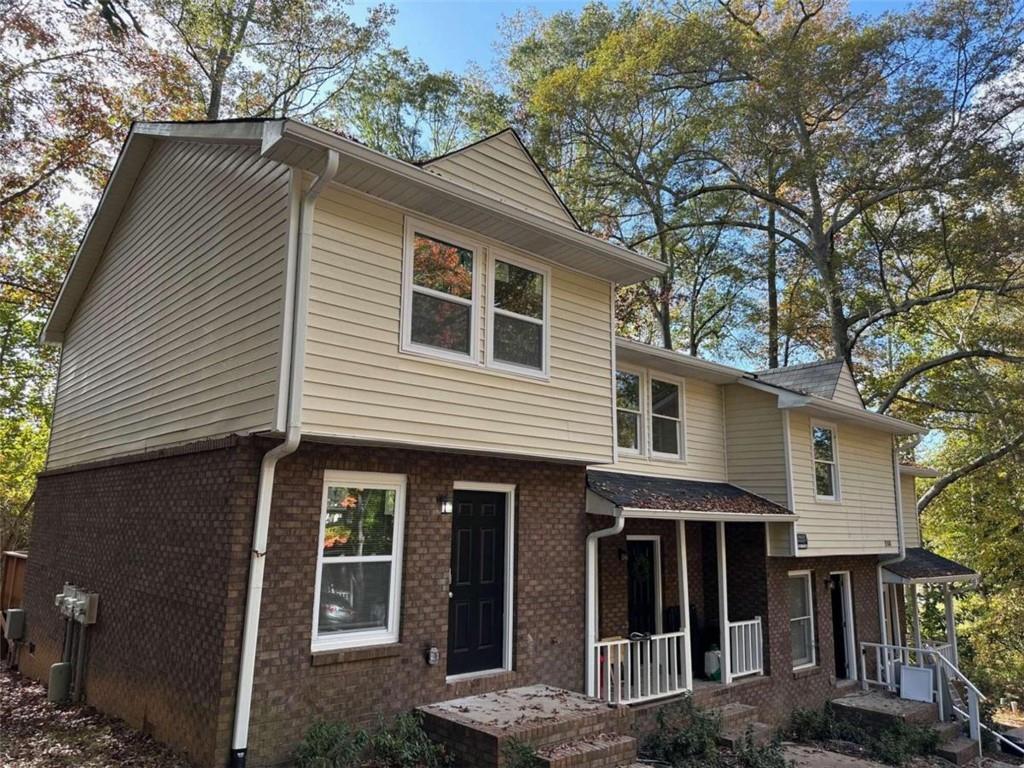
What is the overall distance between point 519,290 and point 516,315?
1.15ft

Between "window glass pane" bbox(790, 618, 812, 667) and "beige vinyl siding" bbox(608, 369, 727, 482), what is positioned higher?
"beige vinyl siding" bbox(608, 369, 727, 482)

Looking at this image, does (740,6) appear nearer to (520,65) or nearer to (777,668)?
(520,65)

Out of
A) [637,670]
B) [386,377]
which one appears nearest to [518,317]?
[386,377]

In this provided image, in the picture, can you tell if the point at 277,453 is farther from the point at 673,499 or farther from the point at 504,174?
the point at 673,499

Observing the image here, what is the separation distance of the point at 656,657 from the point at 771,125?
16258mm

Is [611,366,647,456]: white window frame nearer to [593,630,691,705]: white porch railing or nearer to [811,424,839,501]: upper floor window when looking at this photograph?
[593,630,691,705]: white porch railing

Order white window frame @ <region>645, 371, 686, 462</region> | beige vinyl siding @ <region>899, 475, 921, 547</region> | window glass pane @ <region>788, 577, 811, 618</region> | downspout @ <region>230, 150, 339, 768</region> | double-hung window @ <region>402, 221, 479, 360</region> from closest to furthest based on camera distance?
downspout @ <region>230, 150, 339, 768</region>
double-hung window @ <region>402, 221, 479, 360</region>
white window frame @ <region>645, 371, 686, 462</region>
window glass pane @ <region>788, 577, 811, 618</region>
beige vinyl siding @ <region>899, 475, 921, 547</region>

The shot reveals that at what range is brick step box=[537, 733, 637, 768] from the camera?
584cm

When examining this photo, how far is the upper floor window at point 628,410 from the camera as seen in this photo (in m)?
11.0

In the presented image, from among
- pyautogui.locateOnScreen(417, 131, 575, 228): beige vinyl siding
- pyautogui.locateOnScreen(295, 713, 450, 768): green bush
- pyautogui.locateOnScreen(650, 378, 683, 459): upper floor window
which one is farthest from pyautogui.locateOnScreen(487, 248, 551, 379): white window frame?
pyautogui.locateOnScreen(650, 378, 683, 459): upper floor window

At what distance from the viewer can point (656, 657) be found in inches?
368

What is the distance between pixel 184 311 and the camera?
767cm

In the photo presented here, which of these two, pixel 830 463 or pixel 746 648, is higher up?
pixel 830 463

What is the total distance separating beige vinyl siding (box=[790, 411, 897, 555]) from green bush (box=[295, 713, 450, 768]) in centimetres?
819
